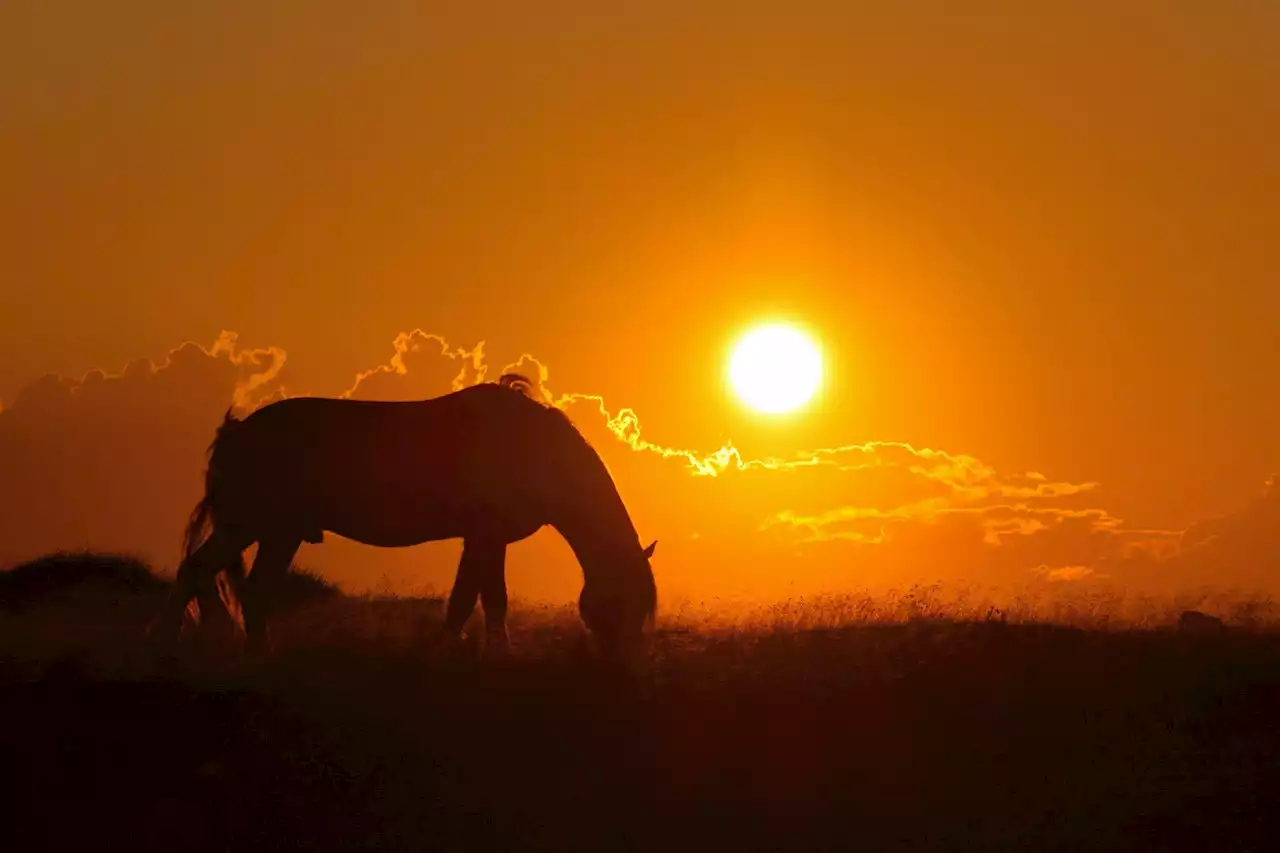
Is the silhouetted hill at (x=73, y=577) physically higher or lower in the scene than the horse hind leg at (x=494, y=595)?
higher

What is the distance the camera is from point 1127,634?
54.2ft

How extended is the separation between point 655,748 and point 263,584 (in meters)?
6.06

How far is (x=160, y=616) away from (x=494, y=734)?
596 cm

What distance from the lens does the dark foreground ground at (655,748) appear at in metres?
11.4

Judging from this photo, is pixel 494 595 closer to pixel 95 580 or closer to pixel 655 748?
pixel 655 748

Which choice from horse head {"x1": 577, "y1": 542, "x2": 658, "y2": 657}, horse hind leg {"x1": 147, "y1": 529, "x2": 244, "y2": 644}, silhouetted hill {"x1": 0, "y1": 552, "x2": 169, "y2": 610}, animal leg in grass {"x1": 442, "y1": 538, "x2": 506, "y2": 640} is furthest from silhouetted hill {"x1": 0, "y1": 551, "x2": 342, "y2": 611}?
horse head {"x1": 577, "y1": 542, "x2": 658, "y2": 657}

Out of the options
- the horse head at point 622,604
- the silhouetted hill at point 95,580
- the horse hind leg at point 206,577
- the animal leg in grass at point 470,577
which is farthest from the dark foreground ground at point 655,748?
the silhouetted hill at point 95,580

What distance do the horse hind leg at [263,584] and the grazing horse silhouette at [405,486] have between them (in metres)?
0.02

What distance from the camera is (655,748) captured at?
502 inches

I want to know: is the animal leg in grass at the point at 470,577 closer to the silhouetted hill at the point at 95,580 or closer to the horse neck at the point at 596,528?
the horse neck at the point at 596,528

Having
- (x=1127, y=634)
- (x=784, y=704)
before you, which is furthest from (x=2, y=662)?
(x=1127, y=634)

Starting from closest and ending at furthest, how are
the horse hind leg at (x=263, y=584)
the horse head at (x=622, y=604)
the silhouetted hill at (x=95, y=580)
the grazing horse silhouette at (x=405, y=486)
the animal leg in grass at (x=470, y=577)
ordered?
the horse head at (x=622, y=604) → the horse hind leg at (x=263, y=584) → the animal leg in grass at (x=470, y=577) → the grazing horse silhouette at (x=405, y=486) → the silhouetted hill at (x=95, y=580)

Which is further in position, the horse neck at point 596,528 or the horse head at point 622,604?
the horse neck at point 596,528

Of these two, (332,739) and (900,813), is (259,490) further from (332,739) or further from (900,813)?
(900,813)
